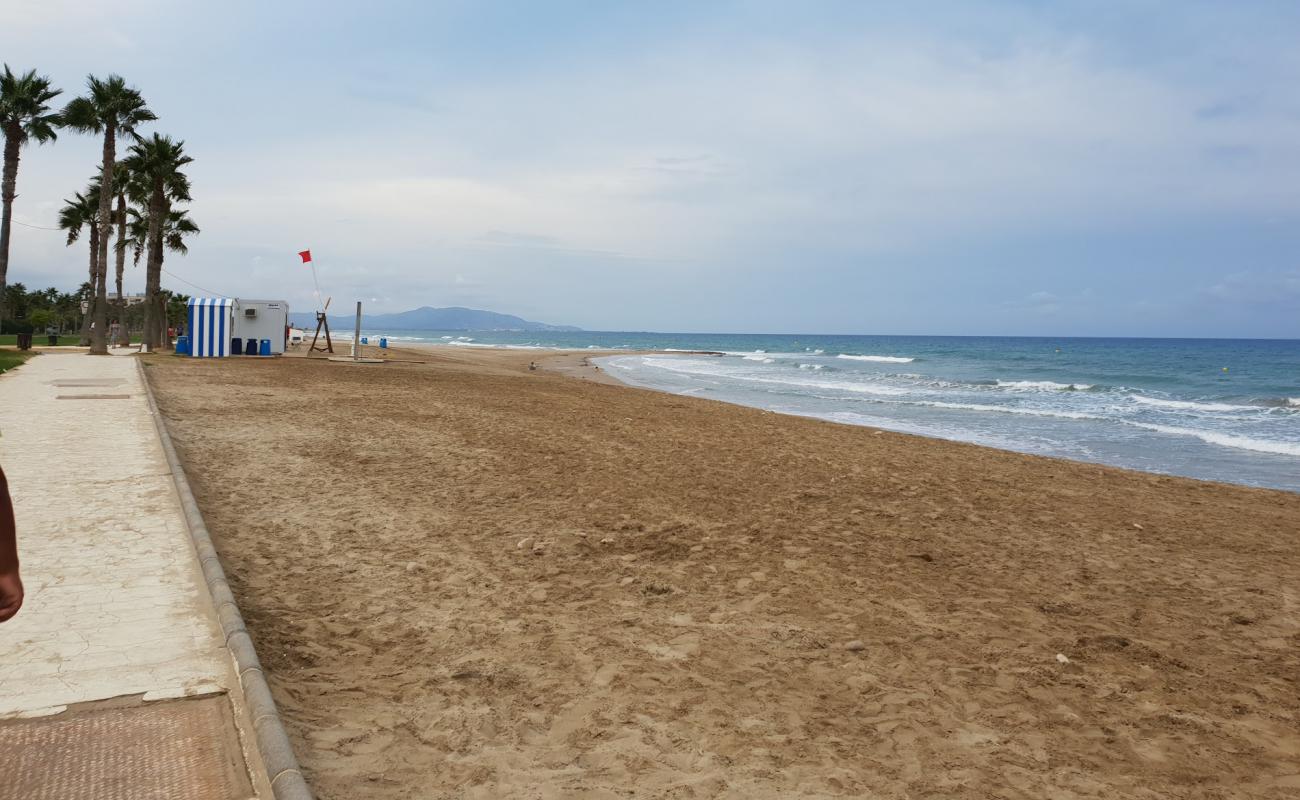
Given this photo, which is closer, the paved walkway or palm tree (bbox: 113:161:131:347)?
the paved walkway

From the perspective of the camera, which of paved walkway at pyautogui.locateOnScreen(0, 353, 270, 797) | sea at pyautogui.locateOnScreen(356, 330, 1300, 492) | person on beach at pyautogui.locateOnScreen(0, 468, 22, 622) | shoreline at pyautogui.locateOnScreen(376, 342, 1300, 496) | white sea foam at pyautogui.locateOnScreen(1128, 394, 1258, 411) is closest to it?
person on beach at pyautogui.locateOnScreen(0, 468, 22, 622)

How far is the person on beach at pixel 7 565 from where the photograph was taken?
5.81ft

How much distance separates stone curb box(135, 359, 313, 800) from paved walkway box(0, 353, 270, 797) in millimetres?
50

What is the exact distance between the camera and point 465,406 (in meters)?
16.1

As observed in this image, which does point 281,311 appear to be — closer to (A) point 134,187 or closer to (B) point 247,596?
(A) point 134,187

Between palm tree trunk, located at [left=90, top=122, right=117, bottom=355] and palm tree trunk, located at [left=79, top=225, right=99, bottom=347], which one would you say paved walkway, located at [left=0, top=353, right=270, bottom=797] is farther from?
palm tree trunk, located at [left=79, top=225, right=99, bottom=347]

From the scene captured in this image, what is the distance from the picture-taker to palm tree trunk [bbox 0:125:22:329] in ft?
84.0

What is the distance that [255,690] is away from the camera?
357 centimetres

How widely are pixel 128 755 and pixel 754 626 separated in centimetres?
314

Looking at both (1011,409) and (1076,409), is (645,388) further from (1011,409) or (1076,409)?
(1076,409)

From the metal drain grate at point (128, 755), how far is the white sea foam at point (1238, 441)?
1840 centimetres

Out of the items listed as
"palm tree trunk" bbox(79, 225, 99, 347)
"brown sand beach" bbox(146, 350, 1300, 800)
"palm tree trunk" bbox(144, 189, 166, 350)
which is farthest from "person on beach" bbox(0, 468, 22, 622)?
"palm tree trunk" bbox(79, 225, 99, 347)

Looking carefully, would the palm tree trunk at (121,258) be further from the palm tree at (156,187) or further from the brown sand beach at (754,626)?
the brown sand beach at (754,626)

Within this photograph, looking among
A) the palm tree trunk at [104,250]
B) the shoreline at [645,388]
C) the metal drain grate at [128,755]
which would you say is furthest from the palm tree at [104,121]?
the metal drain grate at [128,755]
